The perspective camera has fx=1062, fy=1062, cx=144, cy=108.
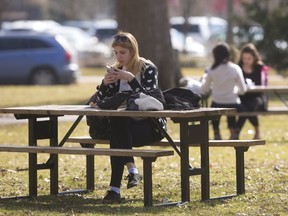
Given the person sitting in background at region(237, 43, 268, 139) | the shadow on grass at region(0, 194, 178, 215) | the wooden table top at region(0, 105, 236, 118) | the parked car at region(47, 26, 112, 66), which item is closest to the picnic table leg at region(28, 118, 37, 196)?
the shadow on grass at region(0, 194, 178, 215)

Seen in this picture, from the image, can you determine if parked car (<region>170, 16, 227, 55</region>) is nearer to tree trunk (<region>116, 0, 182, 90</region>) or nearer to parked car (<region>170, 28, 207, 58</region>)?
parked car (<region>170, 28, 207, 58</region>)

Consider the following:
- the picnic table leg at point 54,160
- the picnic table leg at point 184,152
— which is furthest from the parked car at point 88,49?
the picnic table leg at point 184,152

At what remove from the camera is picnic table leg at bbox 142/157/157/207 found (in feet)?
27.8

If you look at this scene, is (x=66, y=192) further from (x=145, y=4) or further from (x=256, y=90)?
(x=145, y=4)

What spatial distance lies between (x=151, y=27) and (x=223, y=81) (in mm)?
7994

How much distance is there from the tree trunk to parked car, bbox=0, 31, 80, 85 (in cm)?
898

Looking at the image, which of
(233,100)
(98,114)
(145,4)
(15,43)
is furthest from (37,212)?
(15,43)

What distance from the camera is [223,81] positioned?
14.9 m

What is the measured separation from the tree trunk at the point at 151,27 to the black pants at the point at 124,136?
534 inches

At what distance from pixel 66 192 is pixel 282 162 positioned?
11.4ft

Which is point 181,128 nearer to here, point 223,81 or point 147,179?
point 147,179

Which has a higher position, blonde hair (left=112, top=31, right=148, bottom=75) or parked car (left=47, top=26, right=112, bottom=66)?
parked car (left=47, top=26, right=112, bottom=66)

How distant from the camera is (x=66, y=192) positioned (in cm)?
982

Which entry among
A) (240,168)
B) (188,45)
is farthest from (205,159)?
(188,45)
